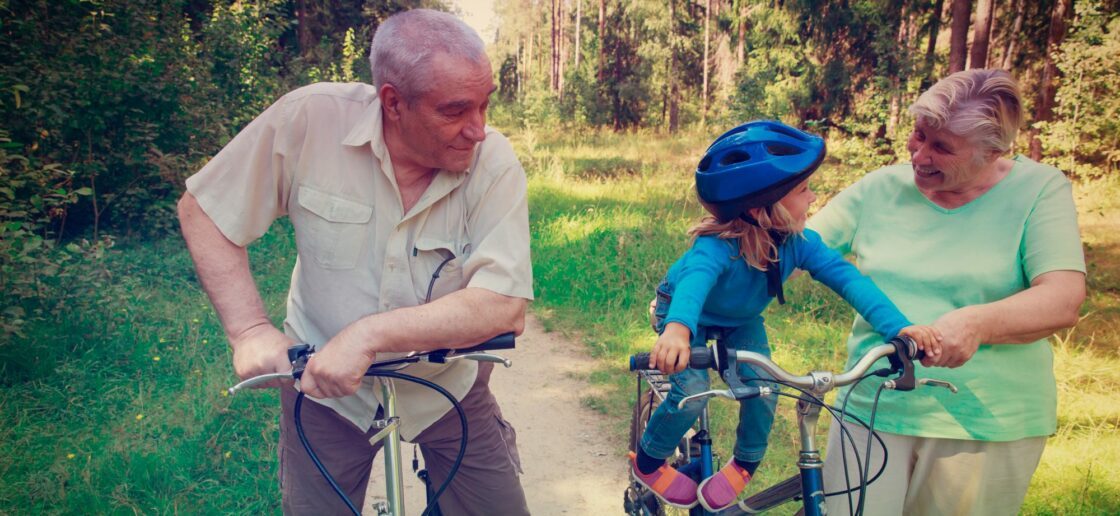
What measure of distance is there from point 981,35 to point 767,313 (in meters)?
5.49

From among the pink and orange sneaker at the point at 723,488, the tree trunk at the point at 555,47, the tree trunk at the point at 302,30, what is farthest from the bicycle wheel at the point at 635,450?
the tree trunk at the point at 555,47

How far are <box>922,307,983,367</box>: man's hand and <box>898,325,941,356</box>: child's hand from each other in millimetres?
15

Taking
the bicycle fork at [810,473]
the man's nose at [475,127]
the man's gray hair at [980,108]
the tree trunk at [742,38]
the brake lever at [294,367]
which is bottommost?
the tree trunk at [742,38]

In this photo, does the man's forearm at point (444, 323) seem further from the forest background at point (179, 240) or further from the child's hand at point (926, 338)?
the forest background at point (179, 240)

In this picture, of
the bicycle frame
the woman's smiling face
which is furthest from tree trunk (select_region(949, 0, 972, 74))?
the bicycle frame

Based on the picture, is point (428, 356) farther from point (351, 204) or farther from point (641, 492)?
point (641, 492)

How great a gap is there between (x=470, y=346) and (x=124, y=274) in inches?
248

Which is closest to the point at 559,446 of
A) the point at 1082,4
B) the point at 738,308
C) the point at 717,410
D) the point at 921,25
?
the point at 717,410

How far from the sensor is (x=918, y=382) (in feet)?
6.96

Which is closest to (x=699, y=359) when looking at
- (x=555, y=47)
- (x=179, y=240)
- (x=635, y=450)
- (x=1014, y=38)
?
(x=635, y=450)

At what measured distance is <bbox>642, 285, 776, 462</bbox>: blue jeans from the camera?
9.09 ft

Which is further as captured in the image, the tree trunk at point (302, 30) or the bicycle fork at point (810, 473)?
the tree trunk at point (302, 30)

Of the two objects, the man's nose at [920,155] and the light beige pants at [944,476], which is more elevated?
the man's nose at [920,155]

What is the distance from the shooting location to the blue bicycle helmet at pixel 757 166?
235 centimetres
